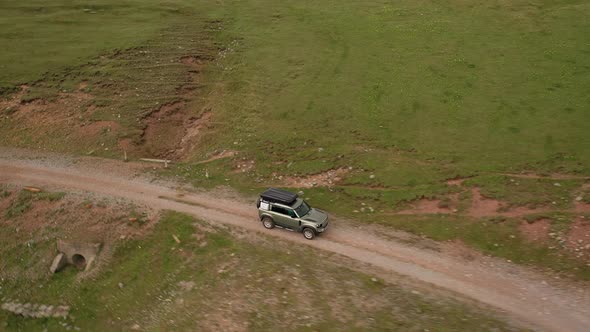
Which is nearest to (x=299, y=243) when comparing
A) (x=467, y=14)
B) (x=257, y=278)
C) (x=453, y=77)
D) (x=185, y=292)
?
(x=257, y=278)

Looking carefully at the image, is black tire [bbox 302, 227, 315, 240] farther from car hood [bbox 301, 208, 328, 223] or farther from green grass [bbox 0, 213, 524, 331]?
green grass [bbox 0, 213, 524, 331]

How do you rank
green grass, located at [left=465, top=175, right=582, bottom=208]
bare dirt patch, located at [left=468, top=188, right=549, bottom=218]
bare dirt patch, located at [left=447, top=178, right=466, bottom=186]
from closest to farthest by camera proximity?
1. bare dirt patch, located at [left=468, top=188, right=549, bottom=218]
2. green grass, located at [left=465, top=175, right=582, bottom=208]
3. bare dirt patch, located at [left=447, top=178, right=466, bottom=186]

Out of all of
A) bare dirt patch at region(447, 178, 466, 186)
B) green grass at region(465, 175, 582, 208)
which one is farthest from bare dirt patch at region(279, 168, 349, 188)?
green grass at region(465, 175, 582, 208)

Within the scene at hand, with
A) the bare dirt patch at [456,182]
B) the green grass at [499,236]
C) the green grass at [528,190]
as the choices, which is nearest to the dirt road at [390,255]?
the green grass at [499,236]

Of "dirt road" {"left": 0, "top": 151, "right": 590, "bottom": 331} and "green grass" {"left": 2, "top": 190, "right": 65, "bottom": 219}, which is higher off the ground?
"dirt road" {"left": 0, "top": 151, "right": 590, "bottom": 331}

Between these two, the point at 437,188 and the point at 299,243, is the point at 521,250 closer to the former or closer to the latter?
the point at 437,188

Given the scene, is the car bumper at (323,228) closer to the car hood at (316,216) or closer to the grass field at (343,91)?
the car hood at (316,216)

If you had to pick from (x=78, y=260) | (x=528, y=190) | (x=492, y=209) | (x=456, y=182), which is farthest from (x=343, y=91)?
(x=78, y=260)
